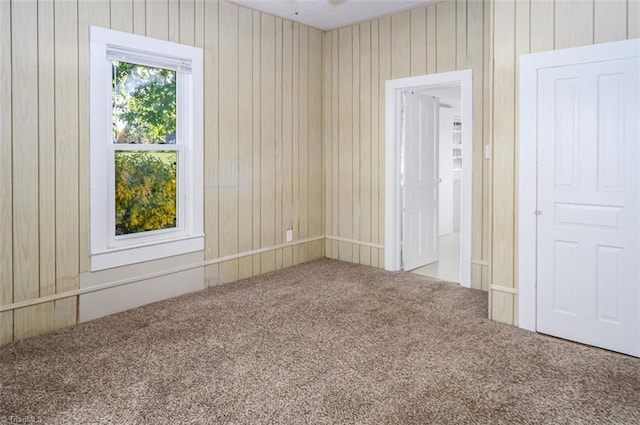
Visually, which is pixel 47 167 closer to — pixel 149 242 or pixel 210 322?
pixel 149 242

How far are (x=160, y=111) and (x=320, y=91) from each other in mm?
2181

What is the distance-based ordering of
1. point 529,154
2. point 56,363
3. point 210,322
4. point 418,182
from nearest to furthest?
1. point 56,363
2. point 529,154
3. point 210,322
4. point 418,182

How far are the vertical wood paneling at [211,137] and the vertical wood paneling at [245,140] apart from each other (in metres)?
0.29

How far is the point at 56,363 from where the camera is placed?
288cm

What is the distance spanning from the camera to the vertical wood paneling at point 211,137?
4.38 m

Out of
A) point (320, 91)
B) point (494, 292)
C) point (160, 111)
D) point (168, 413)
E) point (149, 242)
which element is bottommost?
point (168, 413)

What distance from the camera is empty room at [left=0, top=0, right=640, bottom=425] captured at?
2.62 metres

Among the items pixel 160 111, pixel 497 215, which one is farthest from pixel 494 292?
pixel 160 111

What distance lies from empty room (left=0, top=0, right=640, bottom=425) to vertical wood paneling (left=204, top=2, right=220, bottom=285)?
0.02 metres

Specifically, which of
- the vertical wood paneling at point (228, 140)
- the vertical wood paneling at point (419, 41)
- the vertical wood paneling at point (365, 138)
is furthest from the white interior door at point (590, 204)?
the vertical wood paneling at point (228, 140)

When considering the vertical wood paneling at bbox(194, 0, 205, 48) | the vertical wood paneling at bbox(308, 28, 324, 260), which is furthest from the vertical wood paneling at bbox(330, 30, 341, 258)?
the vertical wood paneling at bbox(194, 0, 205, 48)

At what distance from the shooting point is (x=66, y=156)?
3.46 m

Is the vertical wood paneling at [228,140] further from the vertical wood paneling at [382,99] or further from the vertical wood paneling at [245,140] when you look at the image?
the vertical wood paneling at [382,99]

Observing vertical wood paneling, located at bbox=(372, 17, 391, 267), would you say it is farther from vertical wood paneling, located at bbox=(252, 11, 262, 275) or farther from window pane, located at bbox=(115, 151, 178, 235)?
window pane, located at bbox=(115, 151, 178, 235)
